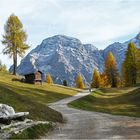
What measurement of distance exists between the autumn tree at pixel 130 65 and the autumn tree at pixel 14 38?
32413 millimetres

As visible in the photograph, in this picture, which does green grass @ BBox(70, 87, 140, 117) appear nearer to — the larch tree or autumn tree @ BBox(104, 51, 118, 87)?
autumn tree @ BBox(104, 51, 118, 87)

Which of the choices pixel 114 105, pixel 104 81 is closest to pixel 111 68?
pixel 104 81

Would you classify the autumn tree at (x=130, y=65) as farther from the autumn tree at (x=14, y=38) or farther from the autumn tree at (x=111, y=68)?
the autumn tree at (x=14, y=38)

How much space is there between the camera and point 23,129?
2220 cm

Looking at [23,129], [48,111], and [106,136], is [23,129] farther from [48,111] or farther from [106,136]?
[48,111]

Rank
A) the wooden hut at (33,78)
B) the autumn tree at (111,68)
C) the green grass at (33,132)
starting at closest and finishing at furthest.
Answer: the green grass at (33,132) < the wooden hut at (33,78) < the autumn tree at (111,68)

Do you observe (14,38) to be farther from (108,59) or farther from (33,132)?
(33,132)

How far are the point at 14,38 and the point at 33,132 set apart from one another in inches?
2682

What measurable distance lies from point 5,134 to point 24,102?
14059 mm

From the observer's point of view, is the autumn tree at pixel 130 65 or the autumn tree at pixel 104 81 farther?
the autumn tree at pixel 104 81

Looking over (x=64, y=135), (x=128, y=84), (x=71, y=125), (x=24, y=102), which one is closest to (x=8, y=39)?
(x=128, y=84)

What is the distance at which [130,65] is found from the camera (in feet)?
350

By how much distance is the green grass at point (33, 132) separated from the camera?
21.0m

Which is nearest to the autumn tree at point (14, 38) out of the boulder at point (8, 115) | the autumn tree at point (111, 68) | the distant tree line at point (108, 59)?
the distant tree line at point (108, 59)
